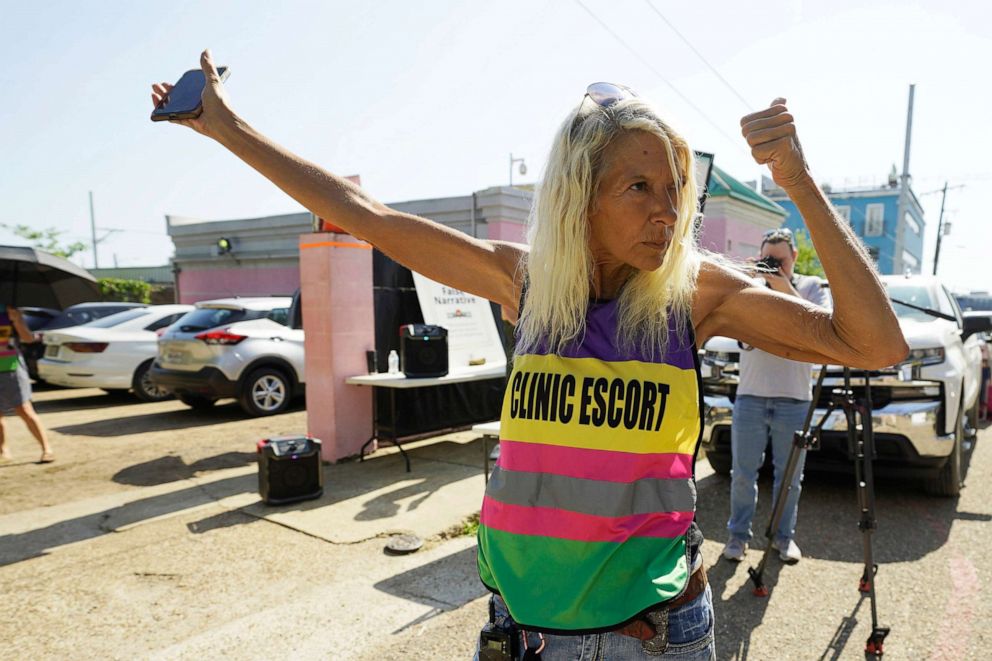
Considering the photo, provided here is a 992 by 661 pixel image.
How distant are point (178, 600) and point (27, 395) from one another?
459cm

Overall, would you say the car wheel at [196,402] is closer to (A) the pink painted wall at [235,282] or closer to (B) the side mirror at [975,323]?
(A) the pink painted wall at [235,282]

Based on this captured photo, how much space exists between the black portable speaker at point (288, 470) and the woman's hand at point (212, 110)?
422 cm

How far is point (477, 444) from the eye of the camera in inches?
319

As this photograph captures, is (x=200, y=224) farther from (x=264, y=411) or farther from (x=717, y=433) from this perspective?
(x=717, y=433)

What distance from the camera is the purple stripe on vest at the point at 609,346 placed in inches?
52.1

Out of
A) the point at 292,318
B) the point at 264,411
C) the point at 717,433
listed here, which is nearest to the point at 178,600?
the point at 717,433

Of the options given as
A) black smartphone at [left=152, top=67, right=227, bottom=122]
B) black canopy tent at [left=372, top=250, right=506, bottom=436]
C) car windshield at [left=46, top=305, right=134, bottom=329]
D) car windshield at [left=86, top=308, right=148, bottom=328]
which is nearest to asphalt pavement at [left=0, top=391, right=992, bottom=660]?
black canopy tent at [left=372, top=250, right=506, bottom=436]

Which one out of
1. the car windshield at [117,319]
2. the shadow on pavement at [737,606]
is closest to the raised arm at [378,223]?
the shadow on pavement at [737,606]

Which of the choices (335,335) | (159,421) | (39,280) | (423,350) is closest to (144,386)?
(159,421)

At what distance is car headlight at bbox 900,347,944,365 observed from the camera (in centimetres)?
508

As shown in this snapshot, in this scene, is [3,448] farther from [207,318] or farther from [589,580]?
[589,580]

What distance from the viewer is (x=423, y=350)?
705 cm

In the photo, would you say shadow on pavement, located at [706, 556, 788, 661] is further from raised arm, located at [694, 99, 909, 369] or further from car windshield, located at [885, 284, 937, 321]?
car windshield, located at [885, 284, 937, 321]

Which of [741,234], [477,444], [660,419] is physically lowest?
[477,444]
